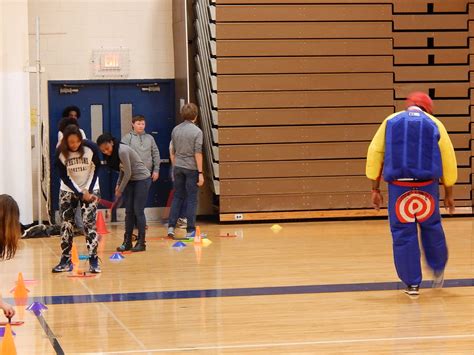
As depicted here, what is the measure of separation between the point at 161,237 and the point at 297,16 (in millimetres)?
4619

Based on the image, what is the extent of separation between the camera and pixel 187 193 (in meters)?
14.0

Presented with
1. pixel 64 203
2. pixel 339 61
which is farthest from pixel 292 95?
pixel 64 203

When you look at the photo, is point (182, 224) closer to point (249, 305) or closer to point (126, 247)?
point (126, 247)

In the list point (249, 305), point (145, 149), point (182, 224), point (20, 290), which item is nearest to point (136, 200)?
point (145, 149)

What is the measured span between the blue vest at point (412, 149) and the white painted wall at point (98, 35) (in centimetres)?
891

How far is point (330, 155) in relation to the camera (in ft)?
53.7

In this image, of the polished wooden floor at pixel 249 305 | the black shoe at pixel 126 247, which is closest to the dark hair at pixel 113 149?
the polished wooden floor at pixel 249 305

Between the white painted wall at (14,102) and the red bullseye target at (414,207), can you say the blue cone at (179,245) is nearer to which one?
the white painted wall at (14,102)

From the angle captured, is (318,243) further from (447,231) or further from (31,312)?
(31,312)

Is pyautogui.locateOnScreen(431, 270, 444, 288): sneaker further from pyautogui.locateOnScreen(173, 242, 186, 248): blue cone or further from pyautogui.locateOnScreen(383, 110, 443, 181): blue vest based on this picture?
pyautogui.locateOnScreen(173, 242, 186, 248): blue cone

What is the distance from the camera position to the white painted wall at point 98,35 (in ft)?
54.7

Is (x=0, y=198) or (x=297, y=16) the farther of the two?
(x=297, y=16)

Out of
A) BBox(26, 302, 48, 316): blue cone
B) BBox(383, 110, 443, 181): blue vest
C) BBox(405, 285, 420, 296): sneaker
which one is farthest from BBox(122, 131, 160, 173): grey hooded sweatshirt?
BBox(405, 285, 420, 296): sneaker

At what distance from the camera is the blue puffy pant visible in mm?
8594
